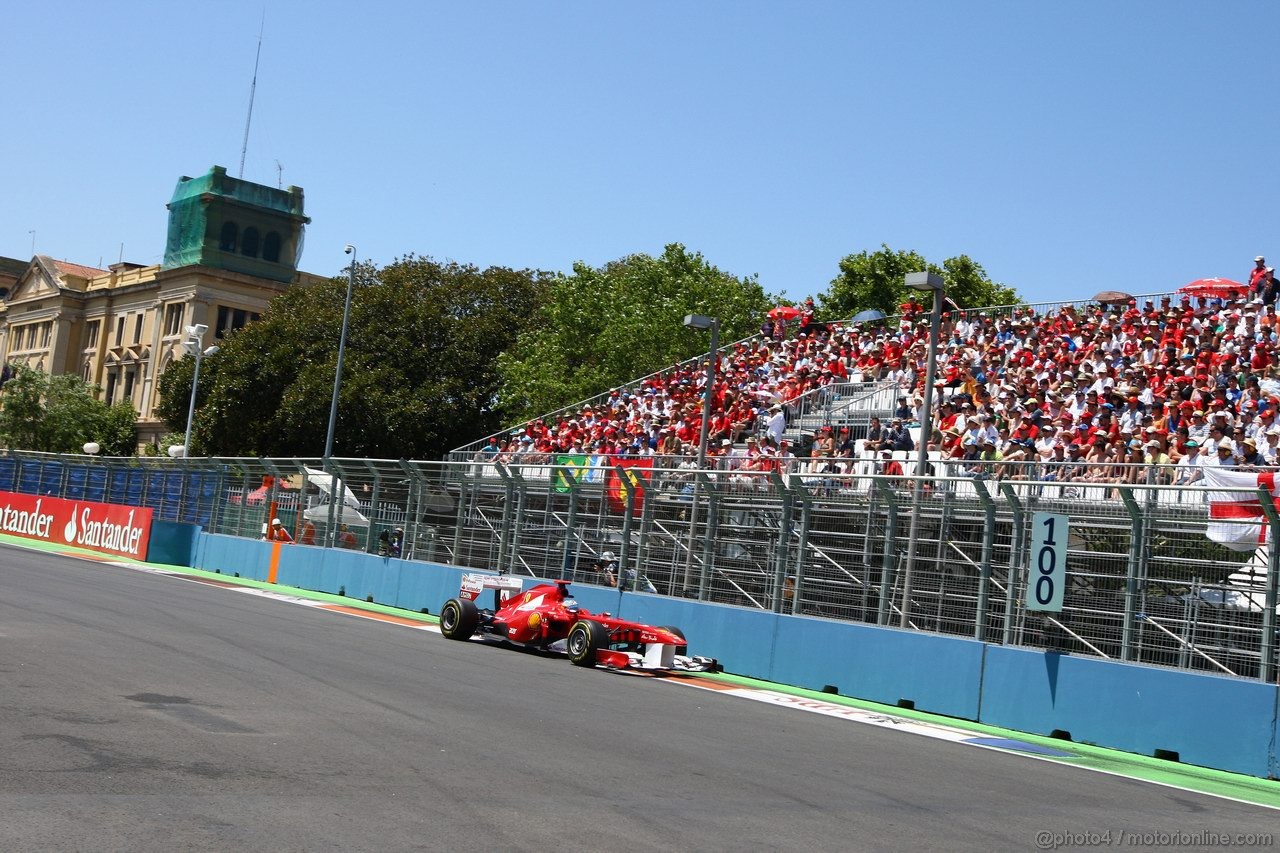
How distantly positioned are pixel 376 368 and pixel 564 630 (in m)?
40.8

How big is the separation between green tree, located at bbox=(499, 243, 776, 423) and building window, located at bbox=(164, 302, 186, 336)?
33606 millimetres

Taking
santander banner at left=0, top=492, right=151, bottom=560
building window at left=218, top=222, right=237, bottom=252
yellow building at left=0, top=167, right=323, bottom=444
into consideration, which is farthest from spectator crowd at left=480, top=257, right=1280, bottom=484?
building window at left=218, top=222, right=237, bottom=252

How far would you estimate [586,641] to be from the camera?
15914 mm

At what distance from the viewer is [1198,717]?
12.2m

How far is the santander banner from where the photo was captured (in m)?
34.0

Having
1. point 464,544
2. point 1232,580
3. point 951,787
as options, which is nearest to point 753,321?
point 464,544

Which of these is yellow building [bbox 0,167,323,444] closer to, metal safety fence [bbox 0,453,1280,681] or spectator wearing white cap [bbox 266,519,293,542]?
spectator wearing white cap [bbox 266,519,293,542]

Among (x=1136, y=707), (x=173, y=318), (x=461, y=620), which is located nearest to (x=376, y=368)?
(x=173, y=318)

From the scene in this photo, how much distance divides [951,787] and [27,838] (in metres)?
5.84

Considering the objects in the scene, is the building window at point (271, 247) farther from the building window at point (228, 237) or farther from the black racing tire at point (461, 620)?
the black racing tire at point (461, 620)

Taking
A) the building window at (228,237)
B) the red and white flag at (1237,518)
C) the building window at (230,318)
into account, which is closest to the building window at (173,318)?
the building window at (230,318)

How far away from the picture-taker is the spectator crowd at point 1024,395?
19.3 meters

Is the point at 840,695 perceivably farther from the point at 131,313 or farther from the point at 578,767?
the point at 131,313

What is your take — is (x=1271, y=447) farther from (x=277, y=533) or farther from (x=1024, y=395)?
(x=277, y=533)
